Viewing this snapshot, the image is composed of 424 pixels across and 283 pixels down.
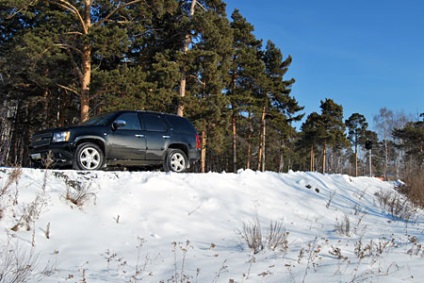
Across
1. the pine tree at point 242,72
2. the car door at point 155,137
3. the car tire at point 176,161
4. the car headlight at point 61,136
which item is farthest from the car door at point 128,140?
the pine tree at point 242,72

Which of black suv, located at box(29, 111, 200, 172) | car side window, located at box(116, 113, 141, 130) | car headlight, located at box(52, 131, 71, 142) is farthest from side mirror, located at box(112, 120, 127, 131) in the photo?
car headlight, located at box(52, 131, 71, 142)

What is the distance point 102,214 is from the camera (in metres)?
6.14

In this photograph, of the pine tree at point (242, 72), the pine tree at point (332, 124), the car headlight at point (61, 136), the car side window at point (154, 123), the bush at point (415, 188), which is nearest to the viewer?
the car headlight at point (61, 136)

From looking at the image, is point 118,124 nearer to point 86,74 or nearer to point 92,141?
point 92,141

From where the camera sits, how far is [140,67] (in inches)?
746

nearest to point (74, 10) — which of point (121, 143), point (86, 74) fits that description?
point (86, 74)

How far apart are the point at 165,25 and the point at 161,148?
15323 mm

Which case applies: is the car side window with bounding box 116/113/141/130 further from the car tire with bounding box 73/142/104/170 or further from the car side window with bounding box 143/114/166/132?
the car tire with bounding box 73/142/104/170

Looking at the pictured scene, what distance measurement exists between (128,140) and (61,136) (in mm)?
1508

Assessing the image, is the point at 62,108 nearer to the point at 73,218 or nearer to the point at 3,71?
the point at 3,71

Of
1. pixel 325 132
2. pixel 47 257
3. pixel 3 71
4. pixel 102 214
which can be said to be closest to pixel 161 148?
pixel 102 214

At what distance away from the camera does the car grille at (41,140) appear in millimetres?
8211

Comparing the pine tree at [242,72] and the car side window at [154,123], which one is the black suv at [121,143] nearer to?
the car side window at [154,123]

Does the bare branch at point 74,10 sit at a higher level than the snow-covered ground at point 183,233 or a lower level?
higher
